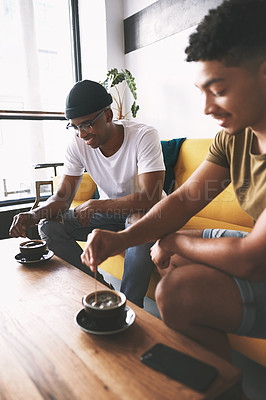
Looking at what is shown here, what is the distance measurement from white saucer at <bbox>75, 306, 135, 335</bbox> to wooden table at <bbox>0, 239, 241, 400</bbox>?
0.06 ft

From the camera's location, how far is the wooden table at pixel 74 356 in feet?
2.09

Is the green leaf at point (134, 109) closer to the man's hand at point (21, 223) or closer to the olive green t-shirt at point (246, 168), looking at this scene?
the man's hand at point (21, 223)

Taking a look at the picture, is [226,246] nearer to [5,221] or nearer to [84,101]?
[84,101]

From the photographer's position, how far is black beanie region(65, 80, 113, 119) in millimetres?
1662

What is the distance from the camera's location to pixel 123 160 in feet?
6.38

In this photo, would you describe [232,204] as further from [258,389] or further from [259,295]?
[259,295]

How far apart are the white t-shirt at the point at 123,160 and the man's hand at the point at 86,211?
243 mm

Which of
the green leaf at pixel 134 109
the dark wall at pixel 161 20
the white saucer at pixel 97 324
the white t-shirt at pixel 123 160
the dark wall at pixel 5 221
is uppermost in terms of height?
the dark wall at pixel 161 20

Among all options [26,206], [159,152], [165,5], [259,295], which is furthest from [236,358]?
[165,5]

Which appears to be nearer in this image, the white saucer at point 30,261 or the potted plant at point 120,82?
the white saucer at point 30,261

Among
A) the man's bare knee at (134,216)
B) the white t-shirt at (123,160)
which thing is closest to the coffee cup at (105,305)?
the man's bare knee at (134,216)

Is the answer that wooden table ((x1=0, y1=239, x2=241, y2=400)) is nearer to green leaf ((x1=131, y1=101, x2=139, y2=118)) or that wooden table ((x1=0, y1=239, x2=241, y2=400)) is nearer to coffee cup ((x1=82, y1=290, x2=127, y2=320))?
coffee cup ((x1=82, y1=290, x2=127, y2=320))

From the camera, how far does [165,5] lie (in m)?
3.06

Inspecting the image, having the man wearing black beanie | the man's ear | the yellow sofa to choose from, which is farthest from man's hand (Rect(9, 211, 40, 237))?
the man's ear
